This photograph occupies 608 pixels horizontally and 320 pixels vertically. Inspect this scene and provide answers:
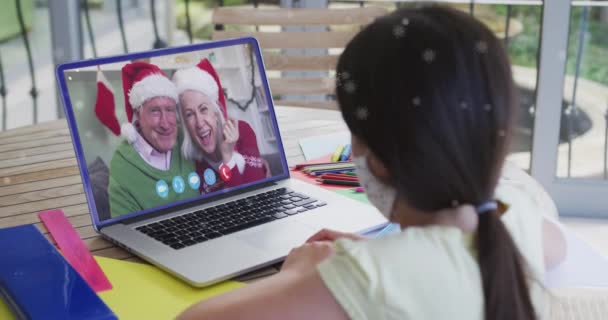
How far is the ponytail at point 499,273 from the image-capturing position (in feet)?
2.44

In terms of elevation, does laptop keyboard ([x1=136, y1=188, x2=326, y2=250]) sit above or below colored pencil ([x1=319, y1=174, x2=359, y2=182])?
below

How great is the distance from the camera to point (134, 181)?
116cm

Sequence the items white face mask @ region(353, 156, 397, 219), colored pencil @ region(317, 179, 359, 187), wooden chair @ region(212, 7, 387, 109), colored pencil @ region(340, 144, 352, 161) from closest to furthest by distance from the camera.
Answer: white face mask @ region(353, 156, 397, 219) → colored pencil @ region(317, 179, 359, 187) → colored pencil @ region(340, 144, 352, 161) → wooden chair @ region(212, 7, 387, 109)

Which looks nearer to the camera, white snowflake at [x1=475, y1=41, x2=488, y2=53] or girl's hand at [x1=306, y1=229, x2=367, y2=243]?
white snowflake at [x1=475, y1=41, x2=488, y2=53]

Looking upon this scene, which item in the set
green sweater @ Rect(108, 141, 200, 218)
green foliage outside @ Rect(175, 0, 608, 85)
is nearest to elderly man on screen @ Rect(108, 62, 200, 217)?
green sweater @ Rect(108, 141, 200, 218)

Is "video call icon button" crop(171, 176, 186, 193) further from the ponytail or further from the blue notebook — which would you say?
the ponytail

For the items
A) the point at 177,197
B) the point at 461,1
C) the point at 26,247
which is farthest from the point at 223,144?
the point at 461,1

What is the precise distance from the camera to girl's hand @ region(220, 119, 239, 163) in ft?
4.09

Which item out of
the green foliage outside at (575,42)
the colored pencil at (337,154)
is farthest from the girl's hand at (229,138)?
the green foliage outside at (575,42)

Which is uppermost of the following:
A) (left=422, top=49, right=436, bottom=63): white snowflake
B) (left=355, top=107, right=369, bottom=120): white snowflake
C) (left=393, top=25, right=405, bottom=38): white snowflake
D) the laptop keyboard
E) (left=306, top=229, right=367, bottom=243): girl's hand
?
(left=393, top=25, right=405, bottom=38): white snowflake

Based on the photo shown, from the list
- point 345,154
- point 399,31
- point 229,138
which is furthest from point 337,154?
point 399,31

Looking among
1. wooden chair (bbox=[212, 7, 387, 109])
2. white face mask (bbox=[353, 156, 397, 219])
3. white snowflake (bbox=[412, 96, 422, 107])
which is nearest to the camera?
white snowflake (bbox=[412, 96, 422, 107])

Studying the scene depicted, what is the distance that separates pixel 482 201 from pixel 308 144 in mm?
827

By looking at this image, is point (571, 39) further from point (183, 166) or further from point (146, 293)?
point (146, 293)
